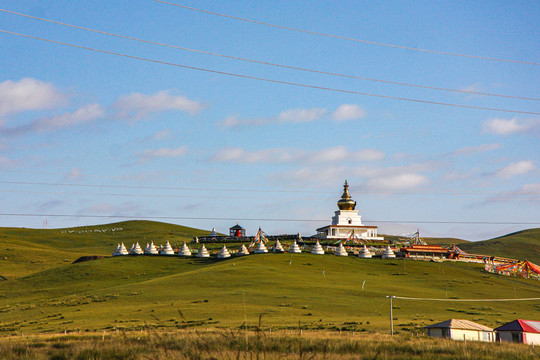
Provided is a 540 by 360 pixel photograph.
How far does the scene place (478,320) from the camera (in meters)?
56.5

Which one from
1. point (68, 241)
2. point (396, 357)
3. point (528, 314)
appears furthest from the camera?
point (68, 241)

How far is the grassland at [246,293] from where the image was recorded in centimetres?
5378

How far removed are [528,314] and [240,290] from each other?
28830 mm

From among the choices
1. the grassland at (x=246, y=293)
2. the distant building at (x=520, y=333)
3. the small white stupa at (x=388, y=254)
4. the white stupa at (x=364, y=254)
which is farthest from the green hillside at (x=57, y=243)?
the distant building at (x=520, y=333)

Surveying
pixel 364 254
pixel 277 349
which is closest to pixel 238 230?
pixel 364 254

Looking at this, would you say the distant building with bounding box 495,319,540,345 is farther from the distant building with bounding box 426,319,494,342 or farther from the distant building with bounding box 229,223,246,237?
the distant building with bounding box 229,223,246,237

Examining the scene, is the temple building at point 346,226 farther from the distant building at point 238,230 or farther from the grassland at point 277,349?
the grassland at point 277,349

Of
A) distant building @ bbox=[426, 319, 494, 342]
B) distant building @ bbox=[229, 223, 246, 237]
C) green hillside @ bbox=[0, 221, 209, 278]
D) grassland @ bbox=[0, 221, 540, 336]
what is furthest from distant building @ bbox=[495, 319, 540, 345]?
distant building @ bbox=[229, 223, 246, 237]

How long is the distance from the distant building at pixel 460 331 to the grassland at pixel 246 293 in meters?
2.42

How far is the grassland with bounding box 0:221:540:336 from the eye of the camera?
53.8 m

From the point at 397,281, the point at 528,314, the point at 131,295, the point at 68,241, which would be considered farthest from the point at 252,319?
the point at 68,241

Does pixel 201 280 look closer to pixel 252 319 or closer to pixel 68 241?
pixel 252 319

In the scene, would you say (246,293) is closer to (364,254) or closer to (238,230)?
Result: (364,254)

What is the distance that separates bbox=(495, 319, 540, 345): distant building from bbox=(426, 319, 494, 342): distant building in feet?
2.82
